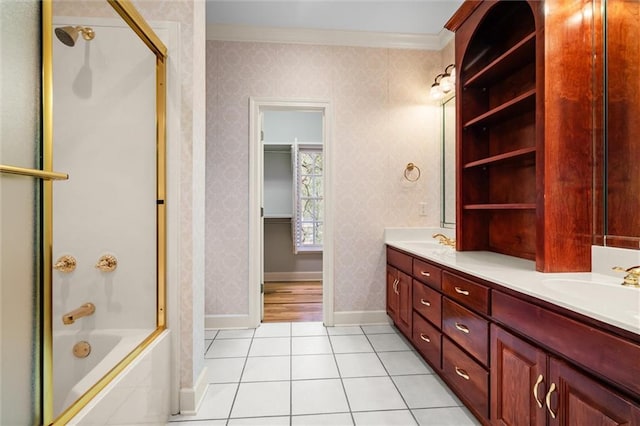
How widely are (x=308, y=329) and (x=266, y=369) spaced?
2.45 ft

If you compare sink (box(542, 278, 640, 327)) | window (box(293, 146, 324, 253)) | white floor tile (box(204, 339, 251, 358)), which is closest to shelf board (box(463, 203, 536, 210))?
sink (box(542, 278, 640, 327))

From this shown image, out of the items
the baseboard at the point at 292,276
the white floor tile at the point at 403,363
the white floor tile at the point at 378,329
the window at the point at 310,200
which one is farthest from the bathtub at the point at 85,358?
the window at the point at 310,200

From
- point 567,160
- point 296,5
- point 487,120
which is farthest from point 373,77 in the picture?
point 567,160

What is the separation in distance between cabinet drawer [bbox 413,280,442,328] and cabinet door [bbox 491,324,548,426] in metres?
0.51

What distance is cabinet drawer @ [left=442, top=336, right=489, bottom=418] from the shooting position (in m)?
1.36

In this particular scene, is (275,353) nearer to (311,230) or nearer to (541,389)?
(541,389)

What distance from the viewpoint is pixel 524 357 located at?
1106 millimetres

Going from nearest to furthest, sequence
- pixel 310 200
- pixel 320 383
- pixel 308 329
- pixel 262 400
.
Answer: pixel 262 400
pixel 320 383
pixel 308 329
pixel 310 200

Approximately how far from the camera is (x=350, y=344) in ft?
7.90

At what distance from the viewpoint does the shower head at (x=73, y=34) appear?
1403 millimetres

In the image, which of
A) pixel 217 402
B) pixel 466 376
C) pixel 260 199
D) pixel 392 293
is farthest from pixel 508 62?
pixel 217 402

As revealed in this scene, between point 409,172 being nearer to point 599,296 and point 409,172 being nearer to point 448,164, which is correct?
point 448,164

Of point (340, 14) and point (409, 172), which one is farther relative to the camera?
point (409, 172)

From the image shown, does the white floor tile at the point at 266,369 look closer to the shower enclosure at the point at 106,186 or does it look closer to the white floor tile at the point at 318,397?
the white floor tile at the point at 318,397
